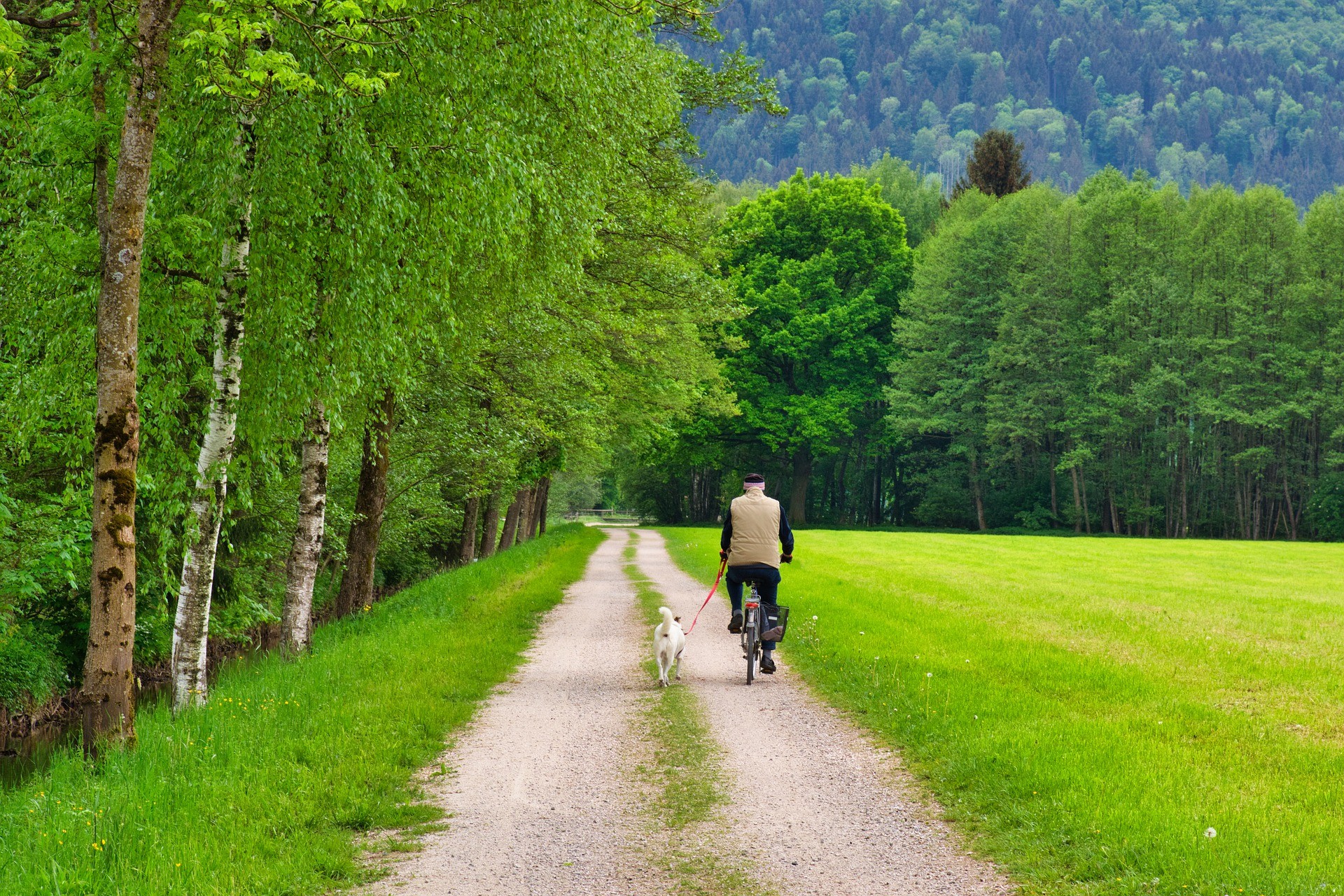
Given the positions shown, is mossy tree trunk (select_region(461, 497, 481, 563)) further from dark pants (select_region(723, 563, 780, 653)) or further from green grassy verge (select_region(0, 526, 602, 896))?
dark pants (select_region(723, 563, 780, 653))

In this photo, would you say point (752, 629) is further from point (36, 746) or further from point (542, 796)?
point (36, 746)

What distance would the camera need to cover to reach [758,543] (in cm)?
1154

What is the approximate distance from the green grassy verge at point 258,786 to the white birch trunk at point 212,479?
0.50 meters

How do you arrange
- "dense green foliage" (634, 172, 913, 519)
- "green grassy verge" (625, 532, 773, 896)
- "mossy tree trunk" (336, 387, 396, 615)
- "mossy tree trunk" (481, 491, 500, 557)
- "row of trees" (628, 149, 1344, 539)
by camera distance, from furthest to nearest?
"dense green foliage" (634, 172, 913, 519) → "row of trees" (628, 149, 1344, 539) → "mossy tree trunk" (481, 491, 500, 557) → "mossy tree trunk" (336, 387, 396, 615) → "green grassy verge" (625, 532, 773, 896)

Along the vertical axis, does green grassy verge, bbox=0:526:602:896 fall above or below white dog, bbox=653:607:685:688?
below

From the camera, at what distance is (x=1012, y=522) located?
6103cm

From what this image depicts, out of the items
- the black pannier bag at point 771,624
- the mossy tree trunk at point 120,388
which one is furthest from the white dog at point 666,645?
the mossy tree trunk at point 120,388

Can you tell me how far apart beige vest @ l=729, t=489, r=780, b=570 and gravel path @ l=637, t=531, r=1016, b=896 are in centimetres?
145

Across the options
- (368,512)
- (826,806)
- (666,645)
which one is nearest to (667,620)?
(666,645)

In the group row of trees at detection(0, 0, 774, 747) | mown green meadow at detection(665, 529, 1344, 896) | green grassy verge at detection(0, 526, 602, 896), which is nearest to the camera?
green grassy verge at detection(0, 526, 602, 896)

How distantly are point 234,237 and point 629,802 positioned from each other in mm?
6228

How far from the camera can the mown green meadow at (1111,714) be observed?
5.82 meters

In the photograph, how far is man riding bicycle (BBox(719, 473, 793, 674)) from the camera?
1152 cm

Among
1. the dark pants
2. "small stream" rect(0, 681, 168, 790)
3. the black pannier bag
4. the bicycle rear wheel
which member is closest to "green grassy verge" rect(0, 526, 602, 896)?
"small stream" rect(0, 681, 168, 790)
